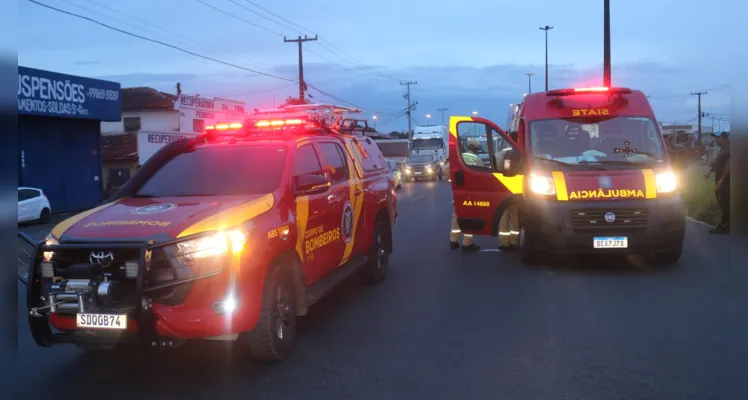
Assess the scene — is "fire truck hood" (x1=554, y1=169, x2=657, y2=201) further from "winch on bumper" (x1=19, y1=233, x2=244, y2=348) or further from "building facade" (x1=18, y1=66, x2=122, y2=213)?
"building facade" (x1=18, y1=66, x2=122, y2=213)

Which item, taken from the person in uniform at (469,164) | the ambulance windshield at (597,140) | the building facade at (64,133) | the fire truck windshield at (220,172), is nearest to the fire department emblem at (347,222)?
the fire truck windshield at (220,172)

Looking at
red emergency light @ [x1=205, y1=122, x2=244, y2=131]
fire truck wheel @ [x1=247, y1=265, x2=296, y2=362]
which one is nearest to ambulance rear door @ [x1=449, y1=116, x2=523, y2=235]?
red emergency light @ [x1=205, y1=122, x2=244, y2=131]

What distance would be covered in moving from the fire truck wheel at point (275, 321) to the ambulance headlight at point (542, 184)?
4.72 metres

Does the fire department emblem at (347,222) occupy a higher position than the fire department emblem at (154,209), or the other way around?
the fire department emblem at (154,209)

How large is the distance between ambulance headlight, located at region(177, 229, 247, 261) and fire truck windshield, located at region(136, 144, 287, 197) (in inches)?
44.2

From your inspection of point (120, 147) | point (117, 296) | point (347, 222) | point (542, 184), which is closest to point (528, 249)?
point (542, 184)

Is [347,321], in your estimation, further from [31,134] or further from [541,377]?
[31,134]

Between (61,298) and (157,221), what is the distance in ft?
2.80

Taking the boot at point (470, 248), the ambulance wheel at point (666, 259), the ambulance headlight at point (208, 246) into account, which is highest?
the ambulance headlight at point (208, 246)

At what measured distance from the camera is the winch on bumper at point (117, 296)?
15.8 feet

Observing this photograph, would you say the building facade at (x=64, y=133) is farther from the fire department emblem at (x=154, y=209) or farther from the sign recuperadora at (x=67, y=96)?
the fire department emblem at (x=154, y=209)

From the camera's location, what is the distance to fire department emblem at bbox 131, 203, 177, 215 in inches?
215

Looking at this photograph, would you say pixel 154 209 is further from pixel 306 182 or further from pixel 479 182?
pixel 479 182

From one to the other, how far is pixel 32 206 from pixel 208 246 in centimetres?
2120
